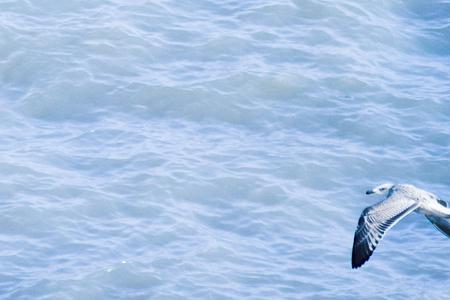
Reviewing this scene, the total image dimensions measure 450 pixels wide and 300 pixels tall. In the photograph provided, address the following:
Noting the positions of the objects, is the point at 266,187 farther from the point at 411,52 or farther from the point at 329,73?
the point at 411,52

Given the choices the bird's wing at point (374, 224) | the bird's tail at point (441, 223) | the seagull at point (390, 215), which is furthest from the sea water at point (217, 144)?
the bird's wing at point (374, 224)

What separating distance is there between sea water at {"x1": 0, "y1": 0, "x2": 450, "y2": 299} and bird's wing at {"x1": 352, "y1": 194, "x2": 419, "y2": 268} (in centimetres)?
119

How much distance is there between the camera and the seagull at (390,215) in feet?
45.5

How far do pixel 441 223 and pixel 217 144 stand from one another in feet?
13.9

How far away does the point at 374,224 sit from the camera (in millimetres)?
14055

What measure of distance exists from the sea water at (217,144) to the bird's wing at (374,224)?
1.19 m

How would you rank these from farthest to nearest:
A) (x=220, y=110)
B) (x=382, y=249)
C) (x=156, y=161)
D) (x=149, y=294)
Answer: (x=220, y=110), (x=156, y=161), (x=382, y=249), (x=149, y=294)

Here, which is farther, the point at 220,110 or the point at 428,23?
the point at 428,23

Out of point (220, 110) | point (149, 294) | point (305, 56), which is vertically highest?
point (305, 56)

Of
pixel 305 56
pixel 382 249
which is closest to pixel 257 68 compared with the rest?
pixel 305 56

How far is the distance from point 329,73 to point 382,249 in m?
4.58

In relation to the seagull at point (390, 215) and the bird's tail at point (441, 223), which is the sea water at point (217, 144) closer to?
the bird's tail at point (441, 223)

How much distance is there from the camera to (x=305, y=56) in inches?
787

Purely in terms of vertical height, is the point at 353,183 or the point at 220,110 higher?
the point at 220,110
